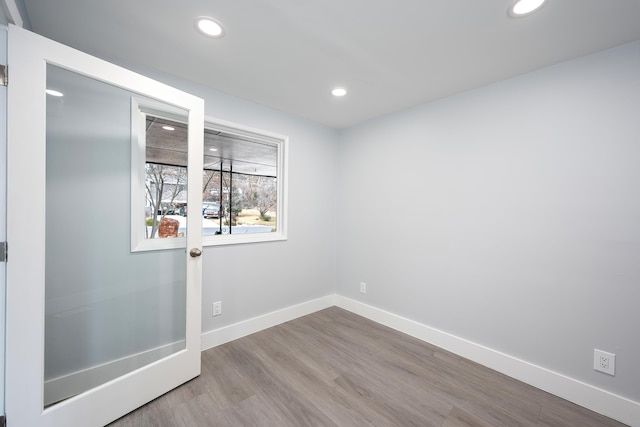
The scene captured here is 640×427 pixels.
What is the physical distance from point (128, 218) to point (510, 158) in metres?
2.96

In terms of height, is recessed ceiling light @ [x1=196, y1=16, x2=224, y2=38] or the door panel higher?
recessed ceiling light @ [x1=196, y1=16, x2=224, y2=38]

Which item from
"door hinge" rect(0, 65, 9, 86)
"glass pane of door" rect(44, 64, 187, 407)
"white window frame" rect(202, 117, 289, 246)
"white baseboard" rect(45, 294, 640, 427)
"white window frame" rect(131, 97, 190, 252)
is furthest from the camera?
"white window frame" rect(202, 117, 289, 246)

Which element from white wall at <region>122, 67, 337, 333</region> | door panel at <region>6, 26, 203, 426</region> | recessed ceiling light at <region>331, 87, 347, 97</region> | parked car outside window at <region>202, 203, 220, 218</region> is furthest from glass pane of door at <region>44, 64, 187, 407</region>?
recessed ceiling light at <region>331, 87, 347, 97</region>

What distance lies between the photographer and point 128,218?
5.99 feet

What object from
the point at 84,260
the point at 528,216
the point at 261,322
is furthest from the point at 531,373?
the point at 84,260

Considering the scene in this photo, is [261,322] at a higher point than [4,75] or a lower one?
lower

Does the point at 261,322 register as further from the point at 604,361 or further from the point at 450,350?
the point at 604,361

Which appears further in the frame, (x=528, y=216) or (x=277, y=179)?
(x=277, y=179)

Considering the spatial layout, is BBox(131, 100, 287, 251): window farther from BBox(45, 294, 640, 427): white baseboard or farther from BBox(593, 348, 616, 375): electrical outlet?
BBox(593, 348, 616, 375): electrical outlet

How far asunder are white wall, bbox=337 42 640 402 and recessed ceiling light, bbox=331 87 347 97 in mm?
773

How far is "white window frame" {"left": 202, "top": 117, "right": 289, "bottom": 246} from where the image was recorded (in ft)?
8.18

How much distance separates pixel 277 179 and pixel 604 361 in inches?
121

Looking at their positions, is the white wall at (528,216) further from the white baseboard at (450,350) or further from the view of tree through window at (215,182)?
the view of tree through window at (215,182)

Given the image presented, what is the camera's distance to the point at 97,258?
1.70m
